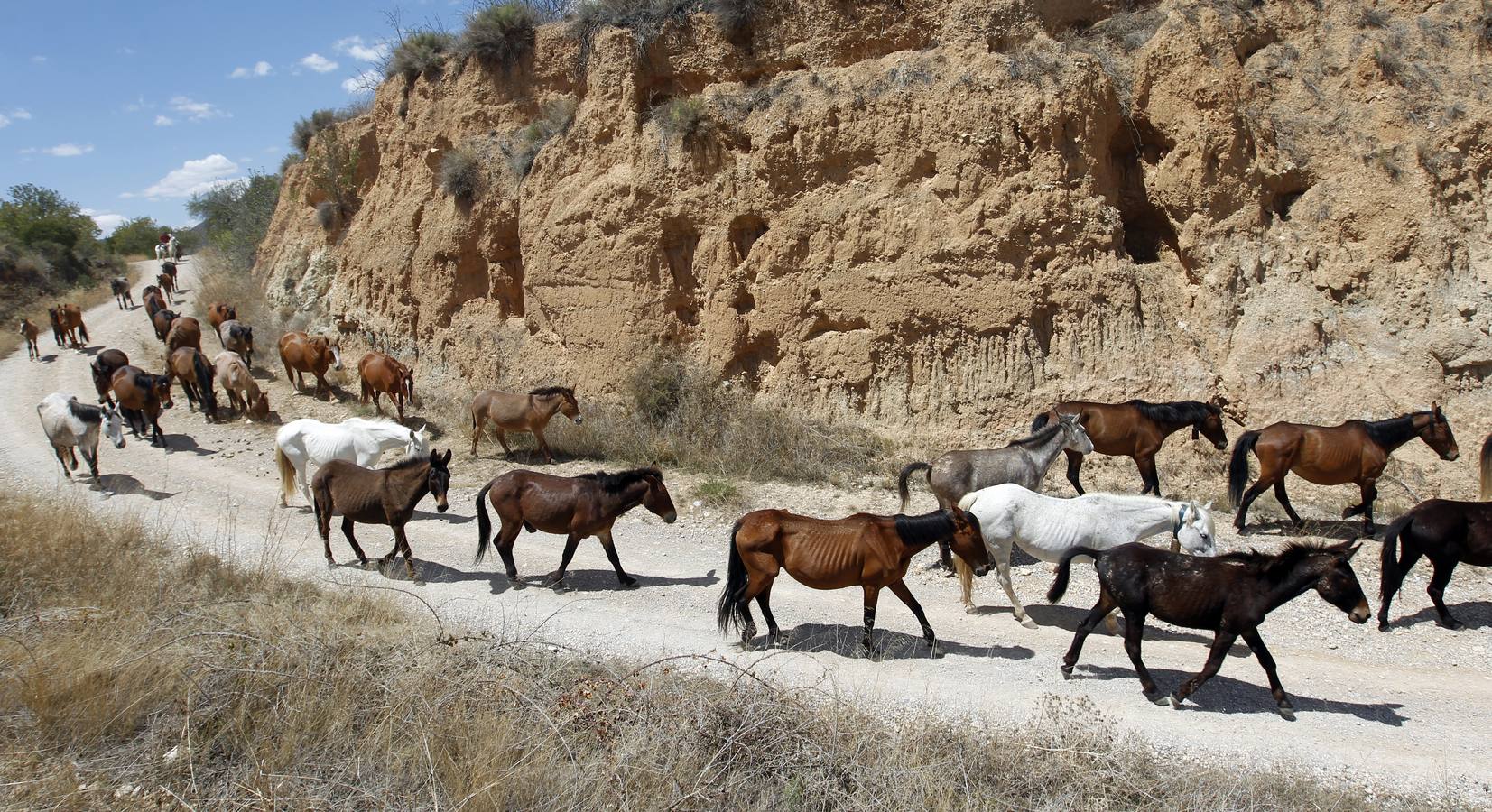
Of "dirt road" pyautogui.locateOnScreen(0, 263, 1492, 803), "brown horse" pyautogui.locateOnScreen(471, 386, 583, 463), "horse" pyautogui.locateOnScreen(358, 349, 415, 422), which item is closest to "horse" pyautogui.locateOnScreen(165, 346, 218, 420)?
"horse" pyautogui.locateOnScreen(358, 349, 415, 422)

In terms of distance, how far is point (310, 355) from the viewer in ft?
58.5

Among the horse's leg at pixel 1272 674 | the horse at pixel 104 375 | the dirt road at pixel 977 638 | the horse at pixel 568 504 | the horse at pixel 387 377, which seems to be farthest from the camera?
the horse at pixel 104 375

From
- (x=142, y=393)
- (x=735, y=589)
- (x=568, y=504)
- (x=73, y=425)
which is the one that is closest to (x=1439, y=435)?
(x=735, y=589)

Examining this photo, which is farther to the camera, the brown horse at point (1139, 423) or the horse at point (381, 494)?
the brown horse at point (1139, 423)

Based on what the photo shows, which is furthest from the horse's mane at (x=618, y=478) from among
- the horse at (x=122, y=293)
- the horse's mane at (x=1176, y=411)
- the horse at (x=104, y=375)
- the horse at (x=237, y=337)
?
the horse at (x=122, y=293)

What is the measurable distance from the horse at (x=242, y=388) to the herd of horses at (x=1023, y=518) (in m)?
2.33

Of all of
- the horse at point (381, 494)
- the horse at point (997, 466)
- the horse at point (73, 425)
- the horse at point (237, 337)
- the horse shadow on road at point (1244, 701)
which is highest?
the horse at point (237, 337)

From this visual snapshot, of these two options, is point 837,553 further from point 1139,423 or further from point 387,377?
point 387,377

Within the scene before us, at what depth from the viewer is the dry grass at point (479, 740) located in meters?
4.88

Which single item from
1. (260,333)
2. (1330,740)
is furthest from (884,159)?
(260,333)

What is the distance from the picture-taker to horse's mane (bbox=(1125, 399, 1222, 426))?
37.6ft

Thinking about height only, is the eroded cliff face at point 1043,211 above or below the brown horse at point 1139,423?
above

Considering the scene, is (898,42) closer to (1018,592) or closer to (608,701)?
(1018,592)

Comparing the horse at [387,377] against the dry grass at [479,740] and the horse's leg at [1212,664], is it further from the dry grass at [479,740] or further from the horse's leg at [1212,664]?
the horse's leg at [1212,664]
